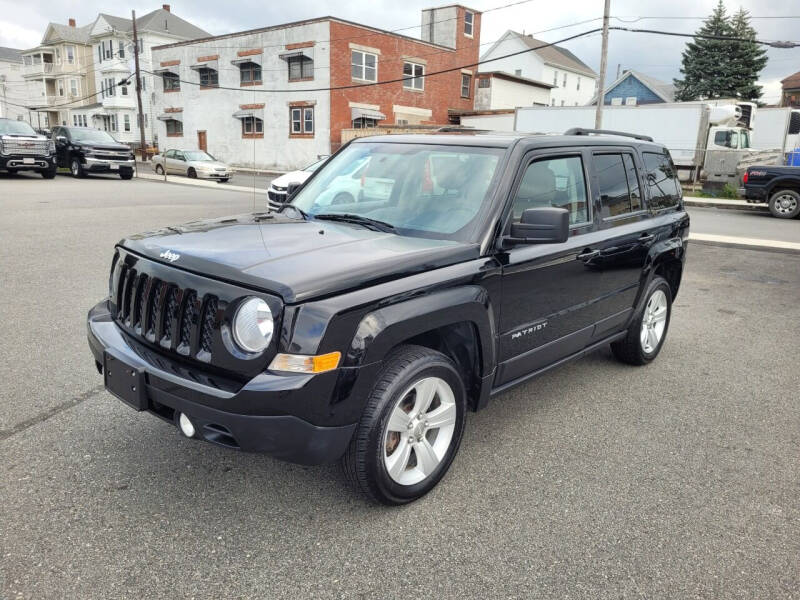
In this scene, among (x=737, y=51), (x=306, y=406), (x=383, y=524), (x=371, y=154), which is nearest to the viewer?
(x=306, y=406)

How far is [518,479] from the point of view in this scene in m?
3.35

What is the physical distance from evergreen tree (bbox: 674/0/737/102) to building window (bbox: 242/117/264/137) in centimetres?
3620

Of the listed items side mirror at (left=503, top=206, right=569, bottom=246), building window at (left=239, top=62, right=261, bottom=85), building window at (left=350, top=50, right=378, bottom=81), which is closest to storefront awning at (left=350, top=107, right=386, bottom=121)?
building window at (left=350, top=50, right=378, bottom=81)

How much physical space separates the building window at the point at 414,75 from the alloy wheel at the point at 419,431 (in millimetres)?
39594

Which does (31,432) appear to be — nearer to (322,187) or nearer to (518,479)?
(322,187)

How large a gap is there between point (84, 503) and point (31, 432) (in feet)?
3.13

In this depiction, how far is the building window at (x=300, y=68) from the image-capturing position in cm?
3769

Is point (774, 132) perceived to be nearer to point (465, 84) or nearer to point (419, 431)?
point (465, 84)

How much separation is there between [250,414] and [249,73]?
1673 inches

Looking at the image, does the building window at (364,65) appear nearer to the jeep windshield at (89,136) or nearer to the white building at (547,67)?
the jeep windshield at (89,136)

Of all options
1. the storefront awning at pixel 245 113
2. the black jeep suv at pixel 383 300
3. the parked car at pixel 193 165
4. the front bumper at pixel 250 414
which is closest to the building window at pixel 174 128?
the storefront awning at pixel 245 113

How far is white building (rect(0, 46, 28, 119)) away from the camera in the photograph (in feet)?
245

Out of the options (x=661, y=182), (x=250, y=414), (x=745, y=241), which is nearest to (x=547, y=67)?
(x=745, y=241)

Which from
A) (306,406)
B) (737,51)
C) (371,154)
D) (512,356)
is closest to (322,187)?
(371,154)
